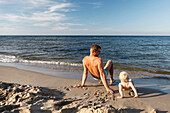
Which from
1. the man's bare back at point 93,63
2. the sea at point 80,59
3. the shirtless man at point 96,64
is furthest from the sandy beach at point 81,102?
the sea at point 80,59

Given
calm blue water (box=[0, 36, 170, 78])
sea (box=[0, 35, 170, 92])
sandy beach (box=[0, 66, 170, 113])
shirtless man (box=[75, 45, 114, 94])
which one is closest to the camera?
sandy beach (box=[0, 66, 170, 113])

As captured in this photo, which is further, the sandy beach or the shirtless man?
the shirtless man

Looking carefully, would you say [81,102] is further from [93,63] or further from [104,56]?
[104,56]

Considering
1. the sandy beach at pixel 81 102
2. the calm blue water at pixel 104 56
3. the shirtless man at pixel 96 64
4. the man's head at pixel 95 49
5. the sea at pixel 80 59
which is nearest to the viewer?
the sandy beach at pixel 81 102

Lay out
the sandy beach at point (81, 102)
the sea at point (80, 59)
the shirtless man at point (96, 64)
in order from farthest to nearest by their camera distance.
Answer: the sea at point (80, 59)
the shirtless man at point (96, 64)
the sandy beach at point (81, 102)

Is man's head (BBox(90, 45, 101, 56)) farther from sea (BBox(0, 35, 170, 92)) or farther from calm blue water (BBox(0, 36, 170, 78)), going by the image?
calm blue water (BBox(0, 36, 170, 78))

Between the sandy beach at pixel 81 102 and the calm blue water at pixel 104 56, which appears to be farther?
the calm blue water at pixel 104 56

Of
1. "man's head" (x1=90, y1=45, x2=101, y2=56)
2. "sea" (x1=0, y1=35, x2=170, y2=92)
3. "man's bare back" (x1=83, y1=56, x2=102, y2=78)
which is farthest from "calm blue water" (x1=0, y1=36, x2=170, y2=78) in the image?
"man's head" (x1=90, y1=45, x2=101, y2=56)

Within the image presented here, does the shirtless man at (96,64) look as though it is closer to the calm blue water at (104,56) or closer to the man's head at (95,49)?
the man's head at (95,49)

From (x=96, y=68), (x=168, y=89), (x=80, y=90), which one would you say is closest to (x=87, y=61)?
(x=96, y=68)

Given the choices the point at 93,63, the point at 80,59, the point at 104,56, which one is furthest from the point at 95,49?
the point at 104,56

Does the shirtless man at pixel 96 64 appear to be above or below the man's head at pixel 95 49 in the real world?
below

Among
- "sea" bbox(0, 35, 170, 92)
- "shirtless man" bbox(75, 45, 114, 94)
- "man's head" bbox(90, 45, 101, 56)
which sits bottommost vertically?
"sea" bbox(0, 35, 170, 92)

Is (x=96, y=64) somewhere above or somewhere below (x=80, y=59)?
above
